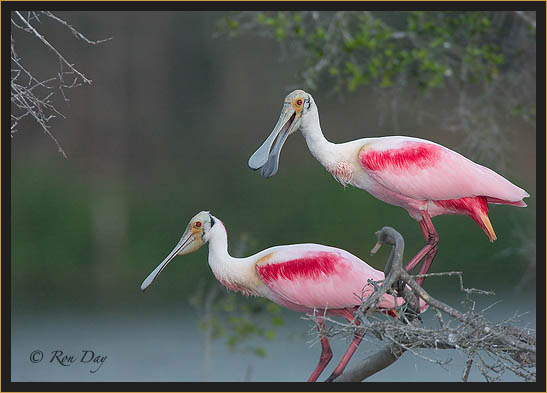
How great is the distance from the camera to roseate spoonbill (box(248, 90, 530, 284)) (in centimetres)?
424

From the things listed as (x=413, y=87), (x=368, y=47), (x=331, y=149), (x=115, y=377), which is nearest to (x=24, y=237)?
(x=115, y=377)

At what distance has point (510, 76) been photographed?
8.16m

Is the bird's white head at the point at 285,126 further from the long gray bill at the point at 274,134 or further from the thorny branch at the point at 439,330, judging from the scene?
the thorny branch at the point at 439,330

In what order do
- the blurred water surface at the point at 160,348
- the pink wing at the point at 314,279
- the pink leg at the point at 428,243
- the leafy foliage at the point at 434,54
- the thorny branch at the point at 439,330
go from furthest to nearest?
the blurred water surface at the point at 160,348
the leafy foliage at the point at 434,54
the pink leg at the point at 428,243
the pink wing at the point at 314,279
the thorny branch at the point at 439,330

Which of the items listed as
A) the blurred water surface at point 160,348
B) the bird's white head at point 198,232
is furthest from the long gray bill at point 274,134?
the blurred water surface at point 160,348

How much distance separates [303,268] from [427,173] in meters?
0.61

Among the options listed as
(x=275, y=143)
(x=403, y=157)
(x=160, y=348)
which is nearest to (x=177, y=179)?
(x=160, y=348)

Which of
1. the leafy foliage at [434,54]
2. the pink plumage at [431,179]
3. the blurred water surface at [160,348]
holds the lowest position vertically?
the blurred water surface at [160,348]

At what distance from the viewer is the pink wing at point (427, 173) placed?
167 inches

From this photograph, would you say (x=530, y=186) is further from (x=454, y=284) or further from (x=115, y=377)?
(x=115, y=377)

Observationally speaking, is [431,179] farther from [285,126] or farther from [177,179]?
[177,179]

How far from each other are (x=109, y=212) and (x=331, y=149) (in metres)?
6.45

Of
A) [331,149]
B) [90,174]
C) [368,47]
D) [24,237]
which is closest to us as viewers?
[331,149]

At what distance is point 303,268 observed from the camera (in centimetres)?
412
